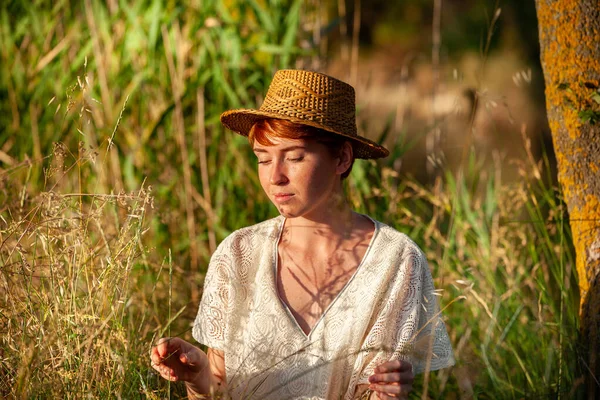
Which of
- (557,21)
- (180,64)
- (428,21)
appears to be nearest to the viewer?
(557,21)

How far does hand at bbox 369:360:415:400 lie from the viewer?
80.2 inches

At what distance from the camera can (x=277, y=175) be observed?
2.22 meters

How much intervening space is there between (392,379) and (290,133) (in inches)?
29.2

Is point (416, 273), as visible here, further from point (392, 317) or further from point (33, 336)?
point (33, 336)

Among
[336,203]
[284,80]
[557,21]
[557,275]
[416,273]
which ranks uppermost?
[557,21]

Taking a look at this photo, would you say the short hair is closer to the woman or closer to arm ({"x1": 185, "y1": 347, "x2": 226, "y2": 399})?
the woman

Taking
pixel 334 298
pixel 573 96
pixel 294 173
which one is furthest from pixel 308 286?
pixel 573 96

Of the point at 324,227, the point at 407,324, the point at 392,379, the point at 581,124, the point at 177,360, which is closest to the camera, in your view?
the point at 392,379

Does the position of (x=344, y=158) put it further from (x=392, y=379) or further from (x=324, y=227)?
(x=392, y=379)

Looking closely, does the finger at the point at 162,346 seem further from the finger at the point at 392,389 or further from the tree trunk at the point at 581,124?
the tree trunk at the point at 581,124

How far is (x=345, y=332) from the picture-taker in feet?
7.44

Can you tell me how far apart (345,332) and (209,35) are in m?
2.23

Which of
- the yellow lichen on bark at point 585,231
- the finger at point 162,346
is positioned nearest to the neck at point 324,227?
the finger at point 162,346

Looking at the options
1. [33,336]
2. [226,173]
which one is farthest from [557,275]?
[33,336]
